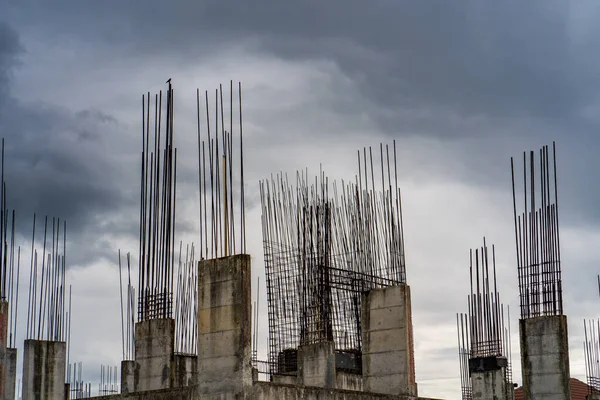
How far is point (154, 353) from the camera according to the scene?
19.0 meters

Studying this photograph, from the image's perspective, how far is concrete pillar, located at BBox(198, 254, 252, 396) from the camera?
14656mm

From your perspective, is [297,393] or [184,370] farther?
[184,370]

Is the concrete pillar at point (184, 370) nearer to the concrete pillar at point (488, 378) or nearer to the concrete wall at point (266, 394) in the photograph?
the concrete wall at point (266, 394)

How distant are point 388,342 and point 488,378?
785cm

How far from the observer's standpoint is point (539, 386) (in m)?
20.1

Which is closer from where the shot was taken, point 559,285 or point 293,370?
point 559,285

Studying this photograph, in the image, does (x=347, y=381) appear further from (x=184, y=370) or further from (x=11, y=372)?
(x=11, y=372)

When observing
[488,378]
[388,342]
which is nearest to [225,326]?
[388,342]

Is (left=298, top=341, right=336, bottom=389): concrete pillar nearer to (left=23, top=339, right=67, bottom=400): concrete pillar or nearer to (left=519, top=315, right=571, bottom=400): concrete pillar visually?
(left=519, top=315, right=571, bottom=400): concrete pillar

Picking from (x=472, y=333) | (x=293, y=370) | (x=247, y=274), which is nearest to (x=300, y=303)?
(x=293, y=370)

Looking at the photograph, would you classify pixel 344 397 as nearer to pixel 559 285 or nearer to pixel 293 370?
pixel 559 285

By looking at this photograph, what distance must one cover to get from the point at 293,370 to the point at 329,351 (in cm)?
444

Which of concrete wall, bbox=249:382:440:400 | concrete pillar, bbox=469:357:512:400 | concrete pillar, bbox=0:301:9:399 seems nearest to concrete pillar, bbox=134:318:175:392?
concrete pillar, bbox=0:301:9:399

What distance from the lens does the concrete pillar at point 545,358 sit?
19875 mm
